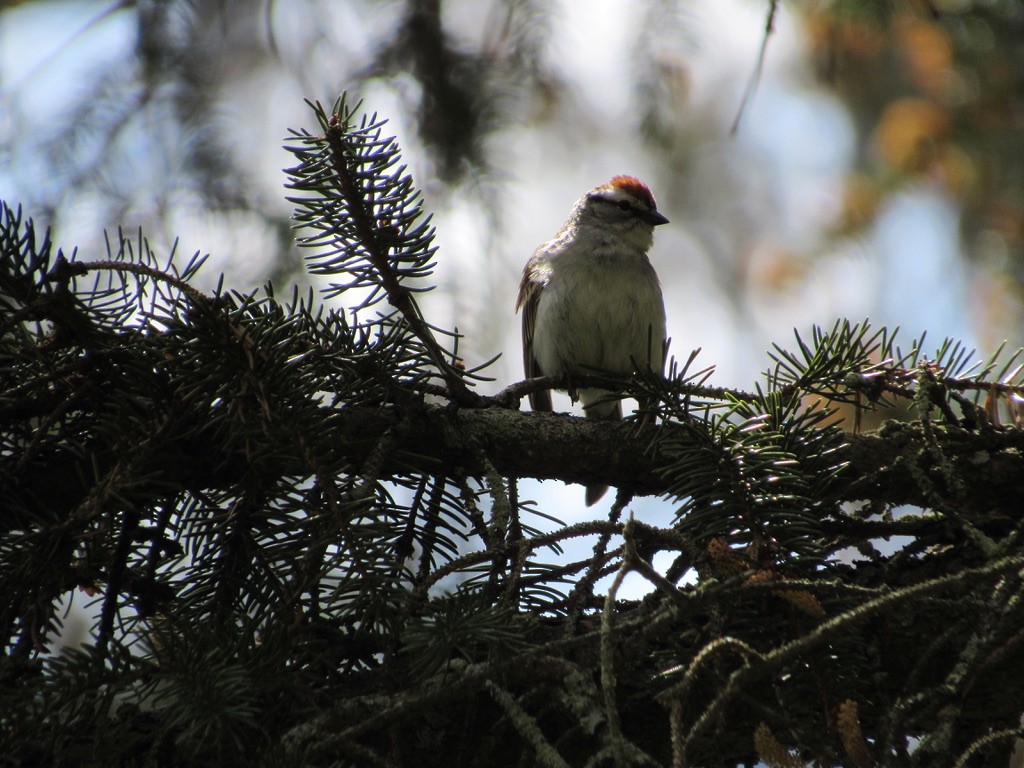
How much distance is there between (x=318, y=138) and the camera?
5.26ft

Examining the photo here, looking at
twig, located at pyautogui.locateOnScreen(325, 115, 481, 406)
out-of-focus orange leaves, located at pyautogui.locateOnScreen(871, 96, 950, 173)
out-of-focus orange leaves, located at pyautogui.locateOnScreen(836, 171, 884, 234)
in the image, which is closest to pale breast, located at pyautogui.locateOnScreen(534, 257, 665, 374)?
twig, located at pyautogui.locateOnScreen(325, 115, 481, 406)

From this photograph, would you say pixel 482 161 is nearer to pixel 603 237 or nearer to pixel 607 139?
pixel 603 237

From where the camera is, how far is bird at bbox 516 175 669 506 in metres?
4.01

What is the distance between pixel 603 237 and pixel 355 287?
291 cm

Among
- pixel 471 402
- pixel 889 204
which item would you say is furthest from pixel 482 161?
pixel 889 204

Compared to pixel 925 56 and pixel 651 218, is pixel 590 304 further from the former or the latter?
pixel 925 56

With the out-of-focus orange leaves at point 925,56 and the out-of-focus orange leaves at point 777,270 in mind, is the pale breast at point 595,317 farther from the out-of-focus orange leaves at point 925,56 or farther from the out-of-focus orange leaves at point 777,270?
the out-of-focus orange leaves at point 777,270

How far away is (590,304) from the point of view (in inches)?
158

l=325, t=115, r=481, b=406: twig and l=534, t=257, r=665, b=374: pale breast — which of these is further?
l=534, t=257, r=665, b=374: pale breast

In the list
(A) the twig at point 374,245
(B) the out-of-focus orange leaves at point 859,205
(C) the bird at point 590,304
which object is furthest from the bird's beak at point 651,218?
(B) the out-of-focus orange leaves at point 859,205

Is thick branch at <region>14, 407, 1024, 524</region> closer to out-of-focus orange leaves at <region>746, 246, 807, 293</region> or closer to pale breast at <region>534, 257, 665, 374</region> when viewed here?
pale breast at <region>534, 257, 665, 374</region>

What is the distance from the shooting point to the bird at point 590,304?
4.01 metres

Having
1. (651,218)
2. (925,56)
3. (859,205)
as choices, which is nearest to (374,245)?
(651,218)

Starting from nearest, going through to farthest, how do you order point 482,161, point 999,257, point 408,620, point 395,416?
point 408,620 → point 395,416 → point 482,161 → point 999,257
